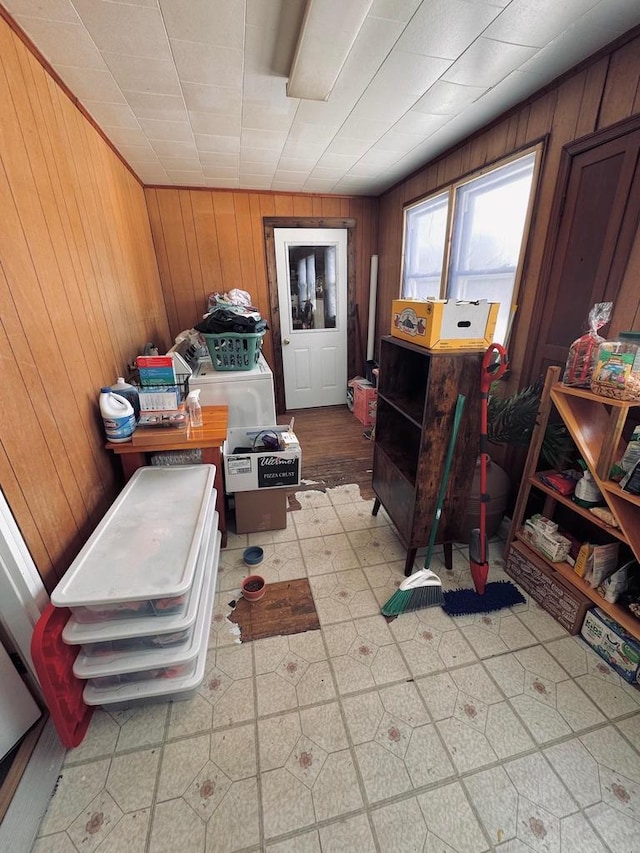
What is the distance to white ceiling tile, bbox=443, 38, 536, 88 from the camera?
1.42m

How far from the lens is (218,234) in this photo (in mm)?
3451

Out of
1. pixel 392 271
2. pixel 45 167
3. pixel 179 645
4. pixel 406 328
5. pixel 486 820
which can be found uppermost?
pixel 45 167

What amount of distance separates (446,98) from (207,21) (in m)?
1.22

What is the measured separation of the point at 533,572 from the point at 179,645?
160cm

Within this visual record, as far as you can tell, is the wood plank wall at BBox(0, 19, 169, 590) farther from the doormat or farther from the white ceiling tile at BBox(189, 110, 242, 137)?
the doormat

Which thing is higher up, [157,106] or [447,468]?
[157,106]

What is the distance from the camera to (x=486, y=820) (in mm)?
987

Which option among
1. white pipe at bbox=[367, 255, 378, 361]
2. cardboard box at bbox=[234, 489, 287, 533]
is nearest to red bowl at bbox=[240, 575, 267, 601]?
cardboard box at bbox=[234, 489, 287, 533]

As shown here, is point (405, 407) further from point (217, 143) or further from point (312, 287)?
point (312, 287)

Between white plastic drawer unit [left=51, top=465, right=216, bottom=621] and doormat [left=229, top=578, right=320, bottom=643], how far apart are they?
0.52 m

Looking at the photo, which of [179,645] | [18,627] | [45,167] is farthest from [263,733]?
[45,167]

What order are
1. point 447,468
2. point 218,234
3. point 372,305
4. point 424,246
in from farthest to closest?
1. point 372,305
2. point 218,234
3. point 424,246
4. point 447,468

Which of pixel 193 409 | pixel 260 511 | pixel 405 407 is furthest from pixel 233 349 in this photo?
pixel 405 407

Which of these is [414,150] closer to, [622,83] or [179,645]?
[622,83]
